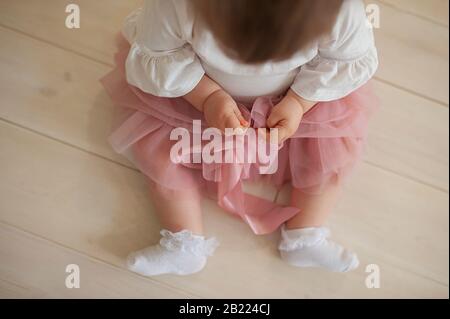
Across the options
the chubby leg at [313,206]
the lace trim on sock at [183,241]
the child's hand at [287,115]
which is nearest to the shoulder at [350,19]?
the child's hand at [287,115]

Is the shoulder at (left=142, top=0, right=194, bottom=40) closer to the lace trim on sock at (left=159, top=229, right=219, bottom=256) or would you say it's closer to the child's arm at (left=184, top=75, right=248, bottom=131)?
the child's arm at (left=184, top=75, right=248, bottom=131)

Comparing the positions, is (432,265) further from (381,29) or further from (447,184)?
(381,29)

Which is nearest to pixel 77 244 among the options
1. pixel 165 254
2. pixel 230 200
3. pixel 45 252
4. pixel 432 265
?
pixel 45 252

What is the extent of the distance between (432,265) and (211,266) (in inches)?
15.1

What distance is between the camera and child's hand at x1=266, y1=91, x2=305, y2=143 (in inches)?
26.7

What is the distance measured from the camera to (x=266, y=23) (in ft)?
1.50

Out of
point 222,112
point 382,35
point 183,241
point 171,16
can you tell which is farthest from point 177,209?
point 382,35

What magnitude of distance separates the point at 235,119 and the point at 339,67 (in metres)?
0.16

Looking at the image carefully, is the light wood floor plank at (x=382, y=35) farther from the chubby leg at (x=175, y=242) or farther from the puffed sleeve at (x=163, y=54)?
the chubby leg at (x=175, y=242)

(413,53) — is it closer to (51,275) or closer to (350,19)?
(350,19)

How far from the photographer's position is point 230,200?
78 centimetres

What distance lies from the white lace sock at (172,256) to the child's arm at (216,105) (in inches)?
7.7

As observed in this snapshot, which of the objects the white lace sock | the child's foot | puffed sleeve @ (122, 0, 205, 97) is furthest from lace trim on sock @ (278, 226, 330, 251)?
puffed sleeve @ (122, 0, 205, 97)

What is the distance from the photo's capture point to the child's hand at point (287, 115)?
0.68 metres
